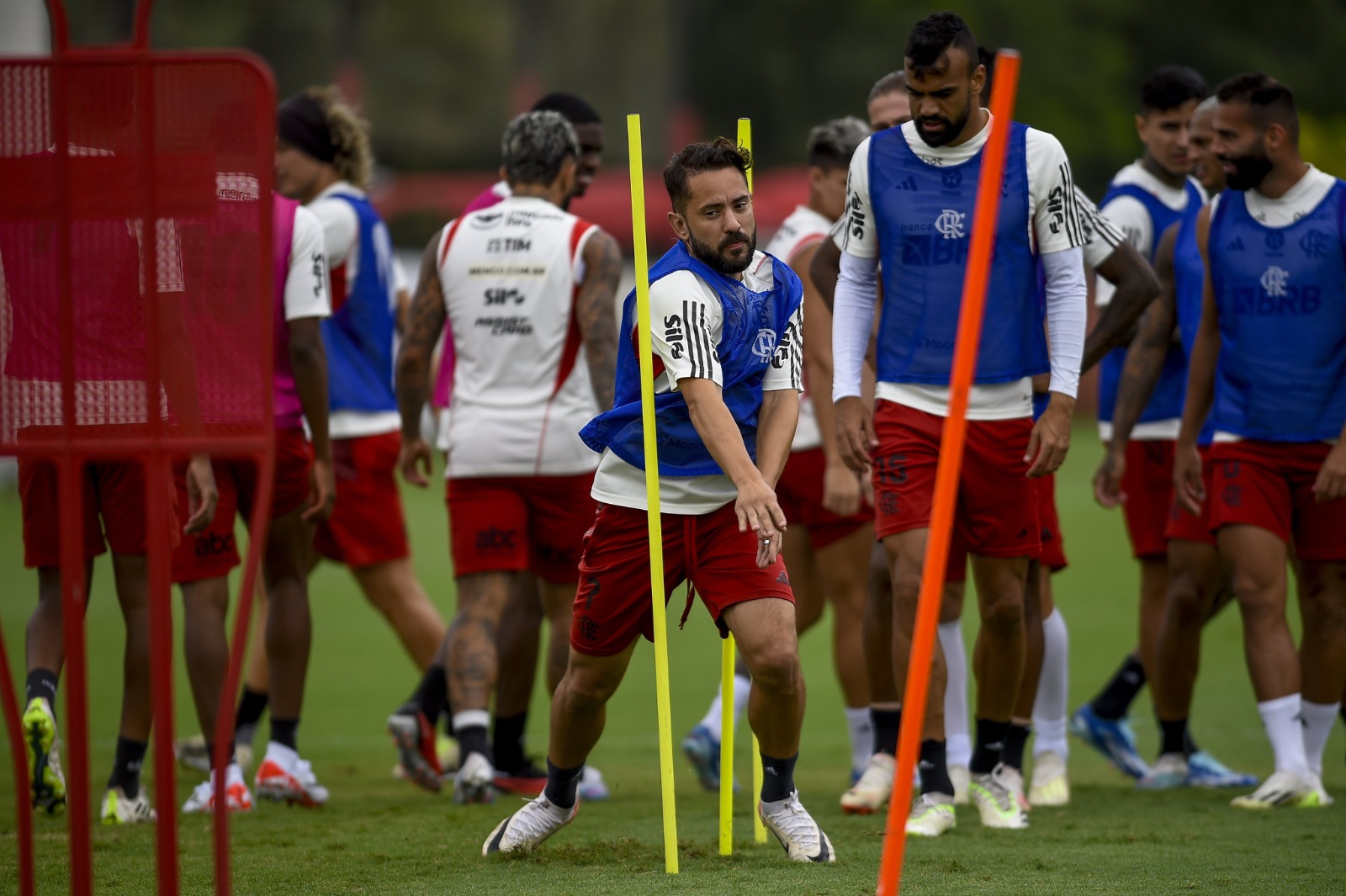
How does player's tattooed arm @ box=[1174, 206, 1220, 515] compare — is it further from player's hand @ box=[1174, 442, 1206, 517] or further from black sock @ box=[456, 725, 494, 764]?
black sock @ box=[456, 725, 494, 764]

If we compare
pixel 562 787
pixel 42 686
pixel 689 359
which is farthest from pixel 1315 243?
pixel 42 686

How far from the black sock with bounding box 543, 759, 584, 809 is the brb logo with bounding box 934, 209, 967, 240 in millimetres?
2130

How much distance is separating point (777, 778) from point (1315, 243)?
118 inches

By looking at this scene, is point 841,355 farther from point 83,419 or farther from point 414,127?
point 414,127

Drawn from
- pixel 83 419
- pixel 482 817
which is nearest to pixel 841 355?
pixel 482 817

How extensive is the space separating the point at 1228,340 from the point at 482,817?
3.37 meters

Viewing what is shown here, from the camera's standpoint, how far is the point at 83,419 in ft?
12.0

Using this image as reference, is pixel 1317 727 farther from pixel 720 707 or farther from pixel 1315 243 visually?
pixel 720 707

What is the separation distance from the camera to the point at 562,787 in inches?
200

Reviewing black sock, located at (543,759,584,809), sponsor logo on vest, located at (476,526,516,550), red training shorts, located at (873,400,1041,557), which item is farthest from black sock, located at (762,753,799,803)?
sponsor logo on vest, located at (476,526,516,550)

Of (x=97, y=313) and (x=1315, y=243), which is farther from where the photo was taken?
(x=1315, y=243)

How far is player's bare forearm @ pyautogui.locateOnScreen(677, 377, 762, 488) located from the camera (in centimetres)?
446

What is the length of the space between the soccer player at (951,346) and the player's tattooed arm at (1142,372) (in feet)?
4.54

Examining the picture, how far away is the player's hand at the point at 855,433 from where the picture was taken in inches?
221
